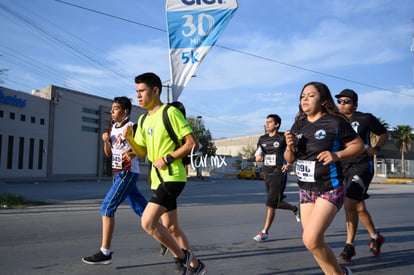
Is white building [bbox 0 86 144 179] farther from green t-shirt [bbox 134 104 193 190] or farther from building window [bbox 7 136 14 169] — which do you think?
green t-shirt [bbox 134 104 193 190]

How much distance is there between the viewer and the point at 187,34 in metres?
5.31

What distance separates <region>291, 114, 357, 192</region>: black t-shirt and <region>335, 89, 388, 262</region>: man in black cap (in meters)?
1.70

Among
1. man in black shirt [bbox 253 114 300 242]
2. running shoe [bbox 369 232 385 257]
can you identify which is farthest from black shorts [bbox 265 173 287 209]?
running shoe [bbox 369 232 385 257]

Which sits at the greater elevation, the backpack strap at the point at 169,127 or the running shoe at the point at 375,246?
the backpack strap at the point at 169,127

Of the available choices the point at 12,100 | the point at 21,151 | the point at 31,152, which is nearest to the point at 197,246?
the point at 12,100

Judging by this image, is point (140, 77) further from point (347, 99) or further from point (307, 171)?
point (347, 99)

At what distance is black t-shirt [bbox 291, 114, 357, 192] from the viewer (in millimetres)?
3457

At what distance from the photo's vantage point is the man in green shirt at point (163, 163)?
3.63m

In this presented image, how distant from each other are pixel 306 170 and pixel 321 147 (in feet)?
0.84

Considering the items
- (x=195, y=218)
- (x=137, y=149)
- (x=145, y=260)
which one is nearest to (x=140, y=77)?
(x=137, y=149)

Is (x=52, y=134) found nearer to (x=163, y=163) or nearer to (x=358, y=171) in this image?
(x=358, y=171)

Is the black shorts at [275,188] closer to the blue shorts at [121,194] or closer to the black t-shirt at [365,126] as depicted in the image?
the black t-shirt at [365,126]

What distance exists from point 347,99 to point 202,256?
2.81 meters

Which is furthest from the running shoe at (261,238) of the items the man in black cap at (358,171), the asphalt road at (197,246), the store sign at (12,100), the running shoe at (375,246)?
the store sign at (12,100)
